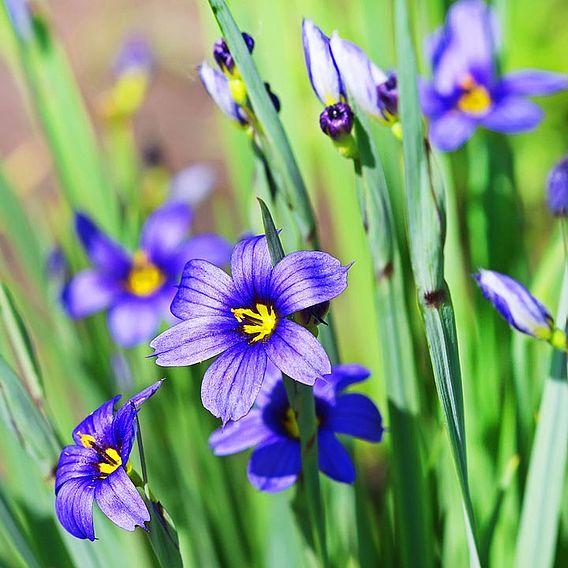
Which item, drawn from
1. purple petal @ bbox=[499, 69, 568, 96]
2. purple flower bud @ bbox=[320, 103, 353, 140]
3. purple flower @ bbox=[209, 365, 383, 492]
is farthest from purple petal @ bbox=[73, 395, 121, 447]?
purple petal @ bbox=[499, 69, 568, 96]

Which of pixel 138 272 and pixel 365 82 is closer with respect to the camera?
pixel 365 82

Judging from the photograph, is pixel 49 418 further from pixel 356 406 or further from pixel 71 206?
pixel 71 206

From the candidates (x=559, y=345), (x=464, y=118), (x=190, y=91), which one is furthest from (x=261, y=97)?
(x=190, y=91)

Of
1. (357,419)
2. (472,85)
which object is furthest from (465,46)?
(357,419)

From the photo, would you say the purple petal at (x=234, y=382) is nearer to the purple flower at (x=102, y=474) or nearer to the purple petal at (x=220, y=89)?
the purple flower at (x=102, y=474)

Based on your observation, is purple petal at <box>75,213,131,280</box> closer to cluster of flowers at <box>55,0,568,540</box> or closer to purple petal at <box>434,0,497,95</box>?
cluster of flowers at <box>55,0,568,540</box>

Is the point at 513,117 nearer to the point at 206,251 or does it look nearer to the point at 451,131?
the point at 451,131

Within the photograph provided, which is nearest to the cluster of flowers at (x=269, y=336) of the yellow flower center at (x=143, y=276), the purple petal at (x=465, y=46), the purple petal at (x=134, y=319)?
the purple petal at (x=465, y=46)
